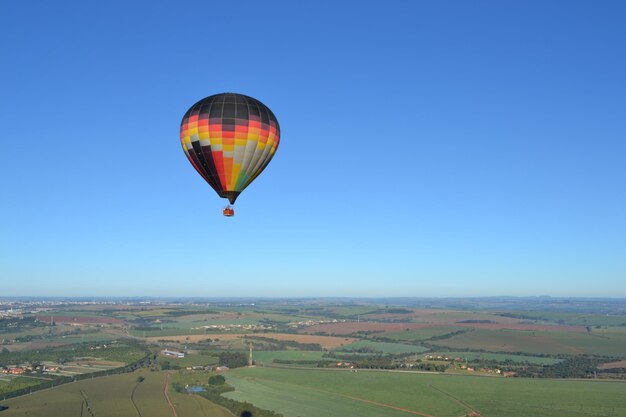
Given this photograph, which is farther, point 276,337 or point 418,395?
point 276,337

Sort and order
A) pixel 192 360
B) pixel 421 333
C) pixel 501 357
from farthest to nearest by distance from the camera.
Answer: pixel 421 333
pixel 501 357
pixel 192 360

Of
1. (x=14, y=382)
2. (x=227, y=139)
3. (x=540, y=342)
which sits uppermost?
(x=227, y=139)

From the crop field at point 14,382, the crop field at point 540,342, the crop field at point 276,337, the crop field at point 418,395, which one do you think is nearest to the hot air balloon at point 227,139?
the crop field at point 418,395

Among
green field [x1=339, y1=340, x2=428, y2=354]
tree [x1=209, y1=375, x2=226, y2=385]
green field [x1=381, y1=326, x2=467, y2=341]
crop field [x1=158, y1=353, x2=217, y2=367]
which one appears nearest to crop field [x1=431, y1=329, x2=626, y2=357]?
green field [x1=381, y1=326, x2=467, y2=341]

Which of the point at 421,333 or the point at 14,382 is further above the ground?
the point at 421,333

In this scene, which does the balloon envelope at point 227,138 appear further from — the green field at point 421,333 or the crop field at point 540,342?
the green field at point 421,333

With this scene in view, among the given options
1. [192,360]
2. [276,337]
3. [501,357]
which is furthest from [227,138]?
[276,337]

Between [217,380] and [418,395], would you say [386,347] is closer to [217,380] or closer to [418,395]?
[217,380]
